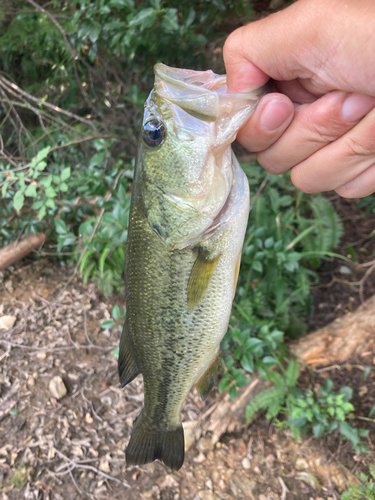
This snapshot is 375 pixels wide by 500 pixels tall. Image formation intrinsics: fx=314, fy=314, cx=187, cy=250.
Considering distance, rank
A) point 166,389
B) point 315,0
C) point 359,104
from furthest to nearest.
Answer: point 166,389
point 359,104
point 315,0

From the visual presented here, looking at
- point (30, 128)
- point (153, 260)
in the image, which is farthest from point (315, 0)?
point (30, 128)

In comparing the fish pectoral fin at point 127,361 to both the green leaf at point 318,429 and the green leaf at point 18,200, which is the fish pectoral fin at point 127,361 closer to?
the green leaf at point 318,429

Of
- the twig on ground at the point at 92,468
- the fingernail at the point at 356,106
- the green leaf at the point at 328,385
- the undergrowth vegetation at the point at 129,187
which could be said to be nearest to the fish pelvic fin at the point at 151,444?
the undergrowth vegetation at the point at 129,187

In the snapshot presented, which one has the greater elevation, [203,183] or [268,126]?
[268,126]

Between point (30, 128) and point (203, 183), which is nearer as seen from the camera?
point (203, 183)

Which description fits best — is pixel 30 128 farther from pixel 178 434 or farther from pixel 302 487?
pixel 302 487

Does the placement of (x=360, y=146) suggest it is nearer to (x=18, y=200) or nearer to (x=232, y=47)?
(x=232, y=47)

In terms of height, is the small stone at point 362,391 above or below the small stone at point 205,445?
above
